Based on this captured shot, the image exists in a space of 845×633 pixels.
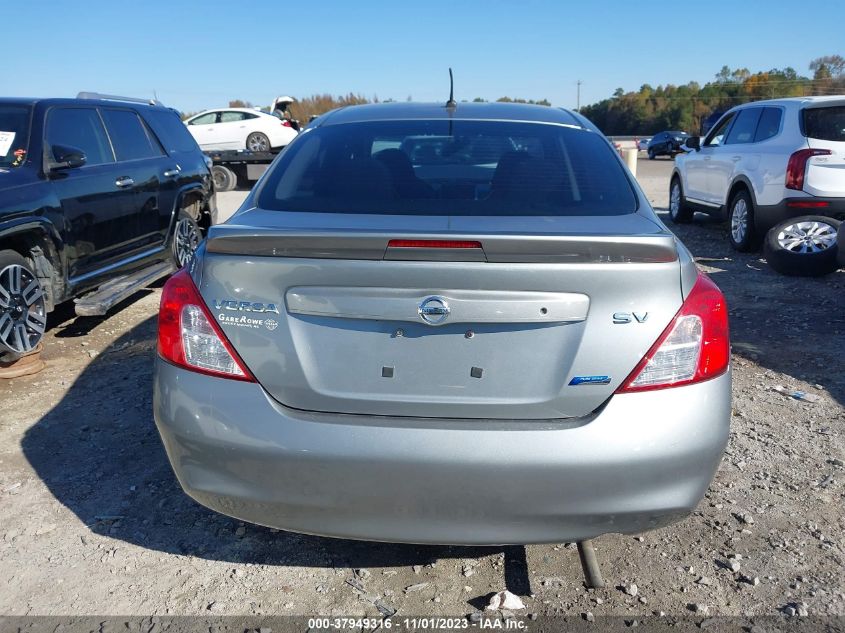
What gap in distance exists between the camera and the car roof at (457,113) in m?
3.48

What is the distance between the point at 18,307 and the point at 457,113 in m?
3.27

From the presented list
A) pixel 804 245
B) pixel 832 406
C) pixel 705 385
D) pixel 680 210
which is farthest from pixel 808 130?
pixel 705 385

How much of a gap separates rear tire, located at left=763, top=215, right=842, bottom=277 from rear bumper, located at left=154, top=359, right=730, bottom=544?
6.14 metres

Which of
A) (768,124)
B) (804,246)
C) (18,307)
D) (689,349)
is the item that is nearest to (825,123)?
(768,124)

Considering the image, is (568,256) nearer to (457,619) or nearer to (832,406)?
(457,619)

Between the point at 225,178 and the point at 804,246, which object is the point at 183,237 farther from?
the point at 225,178

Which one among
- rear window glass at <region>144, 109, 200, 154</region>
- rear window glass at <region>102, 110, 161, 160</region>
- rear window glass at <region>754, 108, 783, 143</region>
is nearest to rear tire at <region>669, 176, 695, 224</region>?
rear window glass at <region>754, 108, 783, 143</region>

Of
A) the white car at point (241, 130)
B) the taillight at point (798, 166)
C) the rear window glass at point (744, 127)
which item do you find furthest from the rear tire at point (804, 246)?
the white car at point (241, 130)

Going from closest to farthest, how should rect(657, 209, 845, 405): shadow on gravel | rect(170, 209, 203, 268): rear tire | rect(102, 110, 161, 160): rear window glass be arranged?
rect(657, 209, 845, 405): shadow on gravel → rect(102, 110, 161, 160): rear window glass → rect(170, 209, 203, 268): rear tire

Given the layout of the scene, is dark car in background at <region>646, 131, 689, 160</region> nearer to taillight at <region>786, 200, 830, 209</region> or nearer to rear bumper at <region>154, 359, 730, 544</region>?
taillight at <region>786, 200, 830, 209</region>

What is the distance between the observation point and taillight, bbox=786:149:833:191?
25.9ft

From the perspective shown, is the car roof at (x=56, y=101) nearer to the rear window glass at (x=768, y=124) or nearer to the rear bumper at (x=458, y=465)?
the rear bumper at (x=458, y=465)

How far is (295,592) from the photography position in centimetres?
268

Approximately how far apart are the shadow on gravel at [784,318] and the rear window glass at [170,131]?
5504 millimetres
